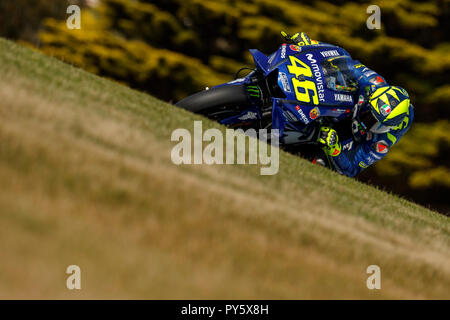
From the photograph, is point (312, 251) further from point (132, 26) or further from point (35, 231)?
point (132, 26)

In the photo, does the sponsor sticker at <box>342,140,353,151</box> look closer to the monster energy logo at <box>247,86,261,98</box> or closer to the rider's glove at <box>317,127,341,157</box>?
the rider's glove at <box>317,127,341,157</box>

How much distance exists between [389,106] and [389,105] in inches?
0.5

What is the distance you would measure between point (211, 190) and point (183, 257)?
1.12m

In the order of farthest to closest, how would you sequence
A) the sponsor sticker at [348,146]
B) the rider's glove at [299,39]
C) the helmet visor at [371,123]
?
the sponsor sticker at [348,146] < the rider's glove at [299,39] < the helmet visor at [371,123]

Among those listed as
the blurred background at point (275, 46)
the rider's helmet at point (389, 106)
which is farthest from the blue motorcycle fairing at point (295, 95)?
the blurred background at point (275, 46)

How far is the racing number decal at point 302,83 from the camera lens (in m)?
6.79

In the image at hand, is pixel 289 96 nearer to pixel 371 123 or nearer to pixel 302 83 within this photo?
pixel 302 83

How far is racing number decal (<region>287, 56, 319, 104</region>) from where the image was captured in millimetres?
6785

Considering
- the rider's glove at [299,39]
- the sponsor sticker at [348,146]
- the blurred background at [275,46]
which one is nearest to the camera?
the rider's glove at [299,39]

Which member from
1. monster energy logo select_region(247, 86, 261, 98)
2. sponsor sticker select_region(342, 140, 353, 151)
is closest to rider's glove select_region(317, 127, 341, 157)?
sponsor sticker select_region(342, 140, 353, 151)

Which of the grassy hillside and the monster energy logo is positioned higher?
the monster energy logo

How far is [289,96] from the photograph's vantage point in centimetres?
676

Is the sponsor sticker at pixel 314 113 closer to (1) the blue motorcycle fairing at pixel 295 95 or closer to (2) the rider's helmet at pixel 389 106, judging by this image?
(1) the blue motorcycle fairing at pixel 295 95
